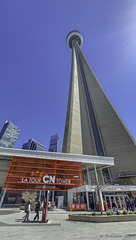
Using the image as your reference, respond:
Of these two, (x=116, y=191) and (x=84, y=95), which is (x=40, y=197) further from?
(x=84, y=95)

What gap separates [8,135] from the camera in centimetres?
12362

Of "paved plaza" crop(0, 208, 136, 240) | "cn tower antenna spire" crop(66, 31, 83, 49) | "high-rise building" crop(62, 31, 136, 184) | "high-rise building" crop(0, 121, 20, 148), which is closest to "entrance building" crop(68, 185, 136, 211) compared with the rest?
"paved plaza" crop(0, 208, 136, 240)

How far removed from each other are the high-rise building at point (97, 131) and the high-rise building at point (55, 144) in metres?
108

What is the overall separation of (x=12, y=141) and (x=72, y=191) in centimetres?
12243

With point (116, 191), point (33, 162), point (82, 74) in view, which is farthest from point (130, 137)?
point (82, 74)

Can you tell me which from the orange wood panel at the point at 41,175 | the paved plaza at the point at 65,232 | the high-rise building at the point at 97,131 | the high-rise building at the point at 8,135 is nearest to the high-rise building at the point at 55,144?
the high-rise building at the point at 8,135

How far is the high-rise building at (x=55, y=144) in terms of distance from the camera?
15493 centimetres

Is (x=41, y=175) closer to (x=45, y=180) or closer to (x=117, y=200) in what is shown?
(x=45, y=180)

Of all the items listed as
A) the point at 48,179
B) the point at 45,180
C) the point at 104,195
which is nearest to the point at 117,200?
the point at 104,195

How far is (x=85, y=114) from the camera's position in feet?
177

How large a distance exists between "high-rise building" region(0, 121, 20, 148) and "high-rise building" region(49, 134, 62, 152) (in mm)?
48028

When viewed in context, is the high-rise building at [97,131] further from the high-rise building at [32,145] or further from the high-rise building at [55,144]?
the high-rise building at [55,144]

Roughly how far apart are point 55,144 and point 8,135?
199 feet

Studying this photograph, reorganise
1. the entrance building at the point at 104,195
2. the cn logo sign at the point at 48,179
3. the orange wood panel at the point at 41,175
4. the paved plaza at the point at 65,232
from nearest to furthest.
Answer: the paved plaza at the point at 65,232
the entrance building at the point at 104,195
the orange wood panel at the point at 41,175
the cn logo sign at the point at 48,179
